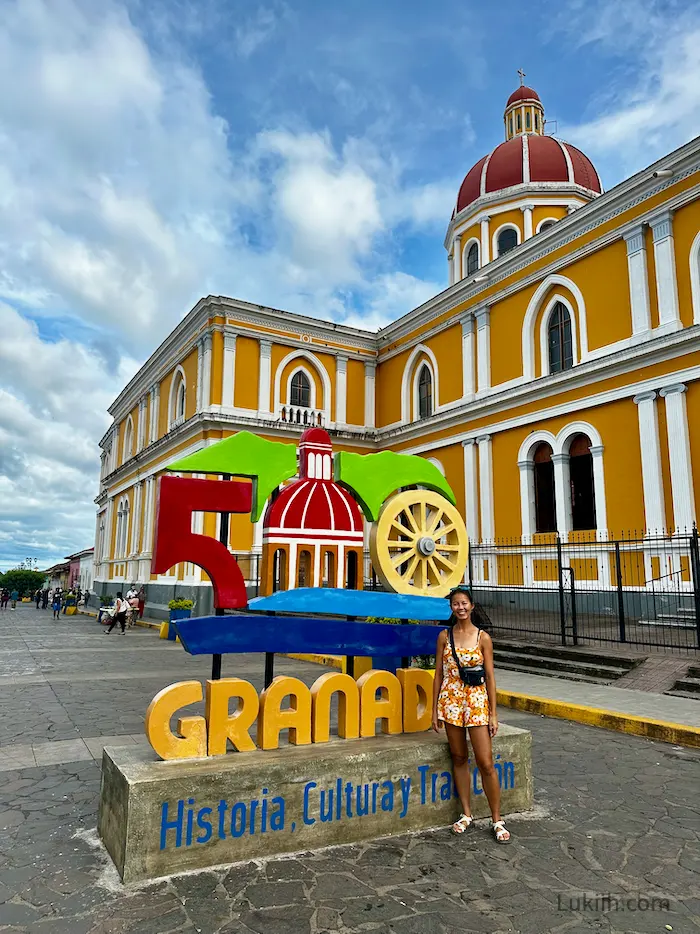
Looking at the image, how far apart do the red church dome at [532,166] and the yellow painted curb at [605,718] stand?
22.4m

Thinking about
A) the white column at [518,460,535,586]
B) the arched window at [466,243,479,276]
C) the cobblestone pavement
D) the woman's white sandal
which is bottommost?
the cobblestone pavement

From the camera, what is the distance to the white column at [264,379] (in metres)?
22.6

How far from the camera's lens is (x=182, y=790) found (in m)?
3.59

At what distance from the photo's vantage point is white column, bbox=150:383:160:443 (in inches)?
1101

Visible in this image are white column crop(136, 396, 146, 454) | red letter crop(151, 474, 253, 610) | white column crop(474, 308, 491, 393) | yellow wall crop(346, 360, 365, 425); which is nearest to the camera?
red letter crop(151, 474, 253, 610)

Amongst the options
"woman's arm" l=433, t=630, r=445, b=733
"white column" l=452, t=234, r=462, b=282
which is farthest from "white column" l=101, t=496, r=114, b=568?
"woman's arm" l=433, t=630, r=445, b=733

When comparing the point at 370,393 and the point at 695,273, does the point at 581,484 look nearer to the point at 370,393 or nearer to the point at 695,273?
the point at 695,273

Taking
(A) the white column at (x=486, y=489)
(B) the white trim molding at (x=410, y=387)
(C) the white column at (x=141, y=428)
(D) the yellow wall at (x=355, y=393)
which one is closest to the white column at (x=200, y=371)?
(D) the yellow wall at (x=355, y=393)

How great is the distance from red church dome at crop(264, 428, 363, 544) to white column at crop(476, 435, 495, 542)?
14426mm

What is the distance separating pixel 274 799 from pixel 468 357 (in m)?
18.7

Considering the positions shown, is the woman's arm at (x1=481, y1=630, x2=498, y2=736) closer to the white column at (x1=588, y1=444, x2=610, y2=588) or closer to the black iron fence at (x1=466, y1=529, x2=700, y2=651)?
the black iron fence at (x1=466, y1=529, x2=700, y2=651)

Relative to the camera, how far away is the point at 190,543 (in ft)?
15.3

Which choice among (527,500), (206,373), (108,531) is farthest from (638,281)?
(108,531)

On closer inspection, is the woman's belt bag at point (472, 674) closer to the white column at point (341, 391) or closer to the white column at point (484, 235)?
the white column at point (341, 391)
